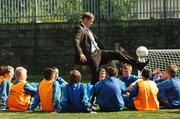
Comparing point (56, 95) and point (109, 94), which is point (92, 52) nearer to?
point (109, 94)

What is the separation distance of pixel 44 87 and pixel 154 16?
11664 millimetres

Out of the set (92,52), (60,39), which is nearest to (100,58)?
(92,52)

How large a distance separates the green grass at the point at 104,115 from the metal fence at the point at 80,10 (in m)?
11.5

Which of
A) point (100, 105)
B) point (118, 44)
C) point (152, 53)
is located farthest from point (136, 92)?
point (118, 44)

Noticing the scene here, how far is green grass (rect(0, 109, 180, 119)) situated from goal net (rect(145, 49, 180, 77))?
3876mm

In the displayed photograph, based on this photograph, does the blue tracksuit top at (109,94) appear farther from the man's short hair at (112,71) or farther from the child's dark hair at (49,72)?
the child's dark hair at (49,72)

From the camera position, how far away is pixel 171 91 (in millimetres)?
11969

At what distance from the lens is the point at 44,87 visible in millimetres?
11586

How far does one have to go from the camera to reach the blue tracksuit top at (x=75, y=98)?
1116cm

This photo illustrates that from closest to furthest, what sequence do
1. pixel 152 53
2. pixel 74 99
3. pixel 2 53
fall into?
pixel 74 99 → pixel 152 53 → pixel 2 53

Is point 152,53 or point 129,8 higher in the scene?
point 129,8

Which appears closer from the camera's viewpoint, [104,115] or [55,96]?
[104,115]

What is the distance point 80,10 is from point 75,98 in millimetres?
12648

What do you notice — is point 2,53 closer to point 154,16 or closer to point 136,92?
point 154,16
